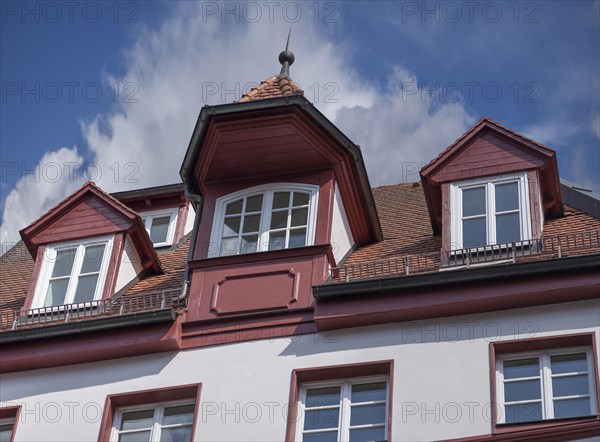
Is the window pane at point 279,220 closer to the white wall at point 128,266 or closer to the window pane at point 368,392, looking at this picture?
the white wall at point 128,266

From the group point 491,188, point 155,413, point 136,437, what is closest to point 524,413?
point 491,188

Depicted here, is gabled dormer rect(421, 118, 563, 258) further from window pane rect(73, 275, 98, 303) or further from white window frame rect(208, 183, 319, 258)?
window pane rect(73, 275, 98, 303)

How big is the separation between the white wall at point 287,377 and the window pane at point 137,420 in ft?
1.17

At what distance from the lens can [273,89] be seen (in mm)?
24516

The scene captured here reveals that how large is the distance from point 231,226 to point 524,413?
6.13 meters

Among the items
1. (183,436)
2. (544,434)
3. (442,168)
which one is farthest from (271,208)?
(544,434)

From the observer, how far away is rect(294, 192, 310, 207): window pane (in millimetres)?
22531

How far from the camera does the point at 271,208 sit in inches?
888

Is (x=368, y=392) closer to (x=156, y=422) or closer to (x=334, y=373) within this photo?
(x=334, y=373)

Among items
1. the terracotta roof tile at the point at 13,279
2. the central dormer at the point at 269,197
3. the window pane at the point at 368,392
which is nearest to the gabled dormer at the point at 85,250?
the terracotta roof tile at the point at 13,279

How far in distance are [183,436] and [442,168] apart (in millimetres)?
5926

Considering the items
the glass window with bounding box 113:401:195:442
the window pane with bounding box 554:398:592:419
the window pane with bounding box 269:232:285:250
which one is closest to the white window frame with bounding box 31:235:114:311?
the glass window with bounding box 113:401:195:442

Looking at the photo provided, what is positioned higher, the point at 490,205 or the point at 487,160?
the point at 487,160

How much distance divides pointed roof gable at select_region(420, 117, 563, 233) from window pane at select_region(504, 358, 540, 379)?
3.71 m
